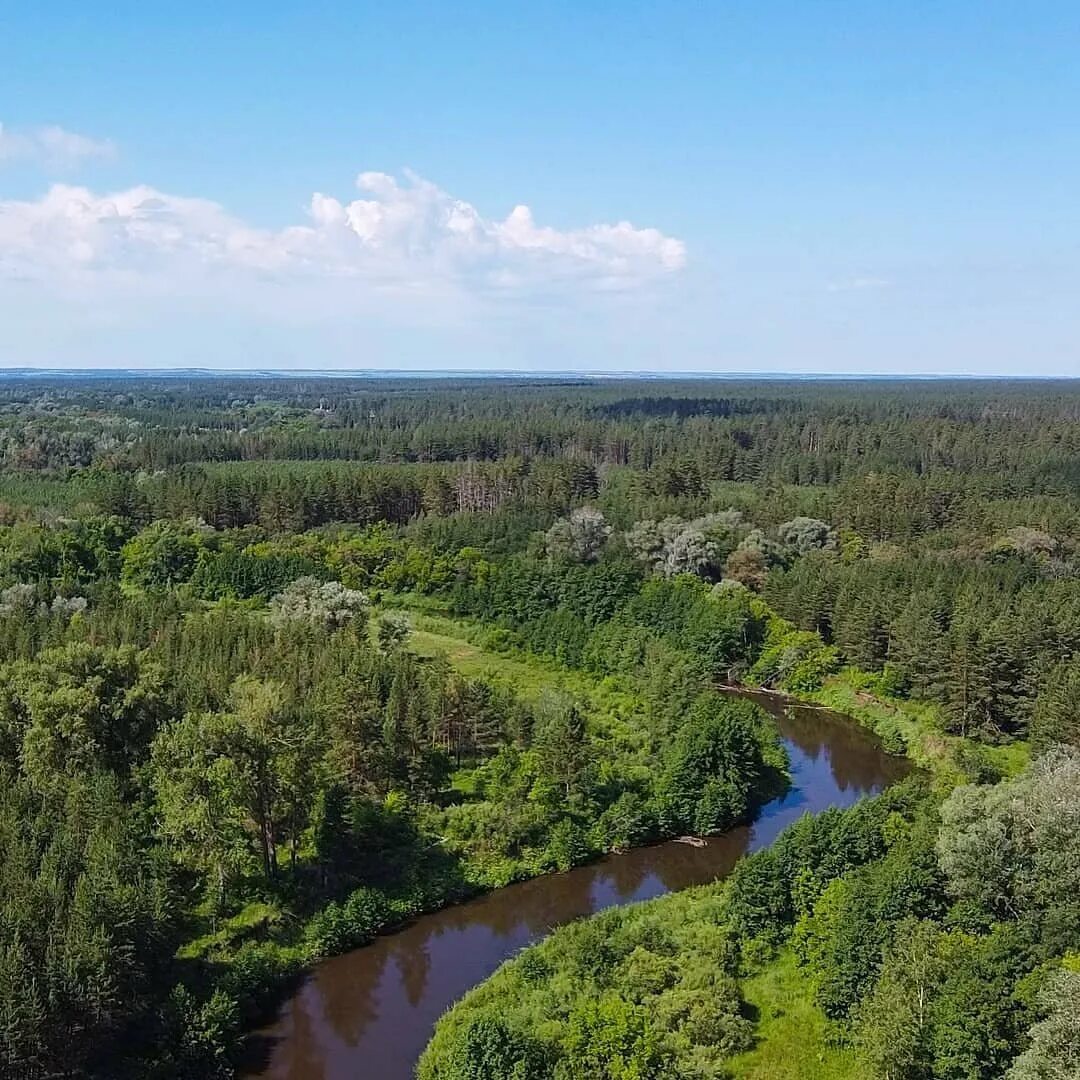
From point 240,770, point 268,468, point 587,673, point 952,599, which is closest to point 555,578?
point 587,673

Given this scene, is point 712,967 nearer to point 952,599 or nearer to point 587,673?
point 587,673

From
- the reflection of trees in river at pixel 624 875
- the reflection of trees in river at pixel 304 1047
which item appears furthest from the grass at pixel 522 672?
the reflection of trees in river at pixel 304 1047

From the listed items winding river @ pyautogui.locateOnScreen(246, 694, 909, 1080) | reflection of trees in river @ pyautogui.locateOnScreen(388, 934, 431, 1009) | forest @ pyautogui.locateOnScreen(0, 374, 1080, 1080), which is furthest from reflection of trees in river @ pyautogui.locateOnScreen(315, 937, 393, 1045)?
forest @ pyautogui.locateOnScreen(0, 374, 1080, 1080)

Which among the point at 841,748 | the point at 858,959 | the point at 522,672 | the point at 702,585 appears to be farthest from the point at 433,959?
the point at 702,585

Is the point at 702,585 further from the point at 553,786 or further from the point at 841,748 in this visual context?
the point at 553,786

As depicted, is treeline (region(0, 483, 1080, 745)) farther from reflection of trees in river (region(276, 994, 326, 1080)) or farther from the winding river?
reflection of trees in river (region(276, 994, 326, 1080))

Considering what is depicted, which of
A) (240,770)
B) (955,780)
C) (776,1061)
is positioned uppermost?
(240,770)
